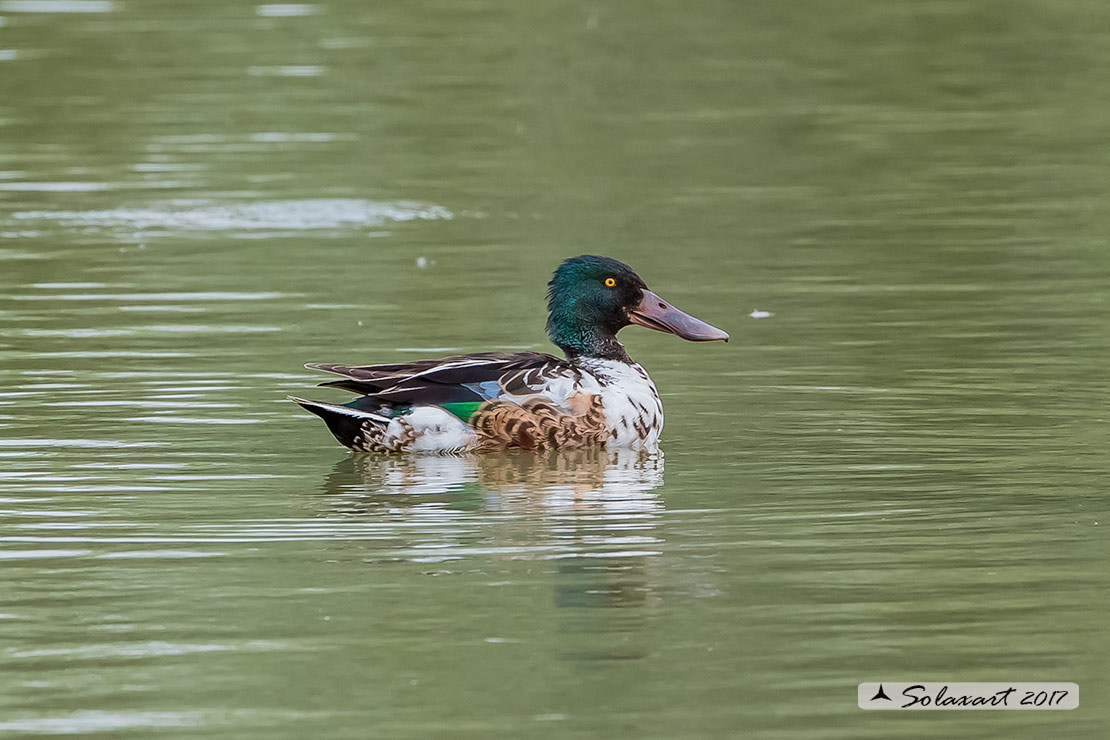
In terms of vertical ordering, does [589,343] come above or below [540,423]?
above

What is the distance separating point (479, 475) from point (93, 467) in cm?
168

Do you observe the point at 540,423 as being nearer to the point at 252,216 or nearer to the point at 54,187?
the point at 252,216

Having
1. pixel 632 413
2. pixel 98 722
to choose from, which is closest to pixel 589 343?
pixel 632 413

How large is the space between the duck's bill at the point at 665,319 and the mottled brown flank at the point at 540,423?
2.71ft

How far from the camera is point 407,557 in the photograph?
803cm

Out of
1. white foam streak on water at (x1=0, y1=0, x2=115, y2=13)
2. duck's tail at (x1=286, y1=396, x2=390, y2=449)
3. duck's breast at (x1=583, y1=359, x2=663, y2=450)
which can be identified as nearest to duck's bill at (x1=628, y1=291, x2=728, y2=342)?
duck's breast at (x1=583, y1=359, x2=663, y2=450)

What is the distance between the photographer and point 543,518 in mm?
8695

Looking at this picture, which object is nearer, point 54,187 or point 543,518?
point 543,518

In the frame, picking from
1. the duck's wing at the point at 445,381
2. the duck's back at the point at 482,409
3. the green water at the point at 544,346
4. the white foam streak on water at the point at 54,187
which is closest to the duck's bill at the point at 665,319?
the green water at the point at 544,346

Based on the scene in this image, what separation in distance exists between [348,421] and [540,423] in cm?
88

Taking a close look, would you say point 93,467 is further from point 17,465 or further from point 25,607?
point 25,607

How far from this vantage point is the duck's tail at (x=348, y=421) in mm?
9992

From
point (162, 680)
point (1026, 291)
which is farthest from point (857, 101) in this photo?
point (162, 680)

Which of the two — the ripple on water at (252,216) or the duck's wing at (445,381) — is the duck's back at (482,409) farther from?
the ripple on water at (252,216)
